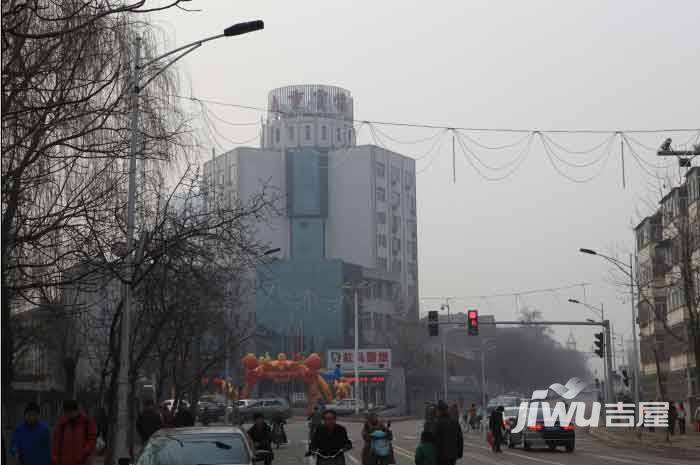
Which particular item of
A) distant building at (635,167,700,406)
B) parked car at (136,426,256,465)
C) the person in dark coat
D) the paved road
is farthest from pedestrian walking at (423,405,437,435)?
distant building at (635,167,700,406)

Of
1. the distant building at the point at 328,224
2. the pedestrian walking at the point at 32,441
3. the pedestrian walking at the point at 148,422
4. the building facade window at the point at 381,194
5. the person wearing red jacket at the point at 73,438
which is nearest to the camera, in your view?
the pedestrian walking at the point at 32,441

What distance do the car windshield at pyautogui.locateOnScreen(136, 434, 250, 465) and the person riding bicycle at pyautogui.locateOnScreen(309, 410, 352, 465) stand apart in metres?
3.78

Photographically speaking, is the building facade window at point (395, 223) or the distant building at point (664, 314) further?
the building facade window at point (395, 223)

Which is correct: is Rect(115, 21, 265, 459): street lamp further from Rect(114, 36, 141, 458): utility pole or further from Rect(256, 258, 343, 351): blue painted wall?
Rect(256, 258, 343, 351): blue painted wall

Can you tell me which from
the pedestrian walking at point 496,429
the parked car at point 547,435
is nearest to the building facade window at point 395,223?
the parked car at point 547,435

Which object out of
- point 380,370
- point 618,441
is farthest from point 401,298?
point 618,441

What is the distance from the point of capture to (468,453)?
3828 cm

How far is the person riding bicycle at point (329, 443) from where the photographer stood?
17859 millimetres

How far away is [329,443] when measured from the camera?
17906 millimetres

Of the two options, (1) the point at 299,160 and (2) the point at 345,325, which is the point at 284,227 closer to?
(1) the point at 299,160

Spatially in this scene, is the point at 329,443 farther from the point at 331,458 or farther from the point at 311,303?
the point at 311,303
